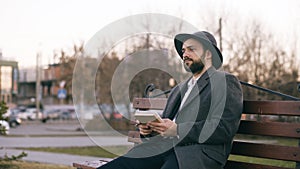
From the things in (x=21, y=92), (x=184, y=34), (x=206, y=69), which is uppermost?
(x=184, y=34)

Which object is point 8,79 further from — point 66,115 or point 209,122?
point 209,122

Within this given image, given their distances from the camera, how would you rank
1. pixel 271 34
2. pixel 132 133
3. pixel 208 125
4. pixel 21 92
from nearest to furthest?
pixel 208 125 < pixel 132 133 < pixel 271 34 < pixel 21 92

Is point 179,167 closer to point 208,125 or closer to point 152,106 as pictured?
point 208,125

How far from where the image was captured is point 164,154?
417cm

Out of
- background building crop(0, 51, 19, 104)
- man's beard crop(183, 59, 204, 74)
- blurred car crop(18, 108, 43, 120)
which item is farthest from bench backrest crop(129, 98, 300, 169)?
background building crop(0, 51, 19, 104)

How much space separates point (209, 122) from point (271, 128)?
1.81 feet

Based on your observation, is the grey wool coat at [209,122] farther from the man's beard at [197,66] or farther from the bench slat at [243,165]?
the bench slat at [243,165]

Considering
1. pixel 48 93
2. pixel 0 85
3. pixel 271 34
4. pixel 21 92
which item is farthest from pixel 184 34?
pixel 21 92

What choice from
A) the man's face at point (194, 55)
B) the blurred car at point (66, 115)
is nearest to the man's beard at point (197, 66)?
the man's face at point (194, 55)

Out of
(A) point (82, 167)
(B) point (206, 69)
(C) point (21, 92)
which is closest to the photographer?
(B) point (206, 69)

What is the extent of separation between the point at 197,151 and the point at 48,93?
7882 cm

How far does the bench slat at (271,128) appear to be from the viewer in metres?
3.79

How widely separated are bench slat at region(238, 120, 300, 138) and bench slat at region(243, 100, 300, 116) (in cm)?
8

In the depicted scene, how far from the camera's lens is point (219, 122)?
3666 millimetres
